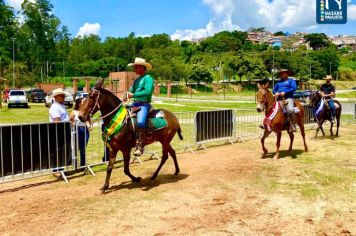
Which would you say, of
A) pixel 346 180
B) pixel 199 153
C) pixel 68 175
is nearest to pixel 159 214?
pixel 68 175

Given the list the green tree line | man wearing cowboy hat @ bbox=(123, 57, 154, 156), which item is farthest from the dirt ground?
the green tree line

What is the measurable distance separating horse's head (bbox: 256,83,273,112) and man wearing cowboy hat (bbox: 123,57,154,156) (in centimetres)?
382

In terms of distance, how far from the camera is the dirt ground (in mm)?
5879

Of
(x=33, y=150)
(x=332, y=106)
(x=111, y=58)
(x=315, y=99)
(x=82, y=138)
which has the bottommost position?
(x=33, y=150)

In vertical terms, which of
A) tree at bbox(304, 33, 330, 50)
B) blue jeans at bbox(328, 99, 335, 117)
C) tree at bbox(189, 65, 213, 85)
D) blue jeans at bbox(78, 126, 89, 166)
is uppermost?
tree at bbox(304, 33, 330, 50)

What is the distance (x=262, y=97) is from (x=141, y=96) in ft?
13.9

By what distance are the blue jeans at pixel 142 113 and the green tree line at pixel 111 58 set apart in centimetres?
6968

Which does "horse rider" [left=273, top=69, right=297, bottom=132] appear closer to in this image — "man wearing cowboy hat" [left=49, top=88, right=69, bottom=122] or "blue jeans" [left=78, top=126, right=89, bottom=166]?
"blue jeans" [left=78, top=126, right=89, bottom=166]

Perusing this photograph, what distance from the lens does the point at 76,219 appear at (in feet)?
20.7

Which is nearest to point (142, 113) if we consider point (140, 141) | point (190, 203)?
point (140, 141)

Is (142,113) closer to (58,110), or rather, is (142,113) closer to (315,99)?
(58,110)

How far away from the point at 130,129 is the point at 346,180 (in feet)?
16.5

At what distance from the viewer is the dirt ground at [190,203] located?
588 cm

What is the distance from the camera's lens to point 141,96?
815 cm
